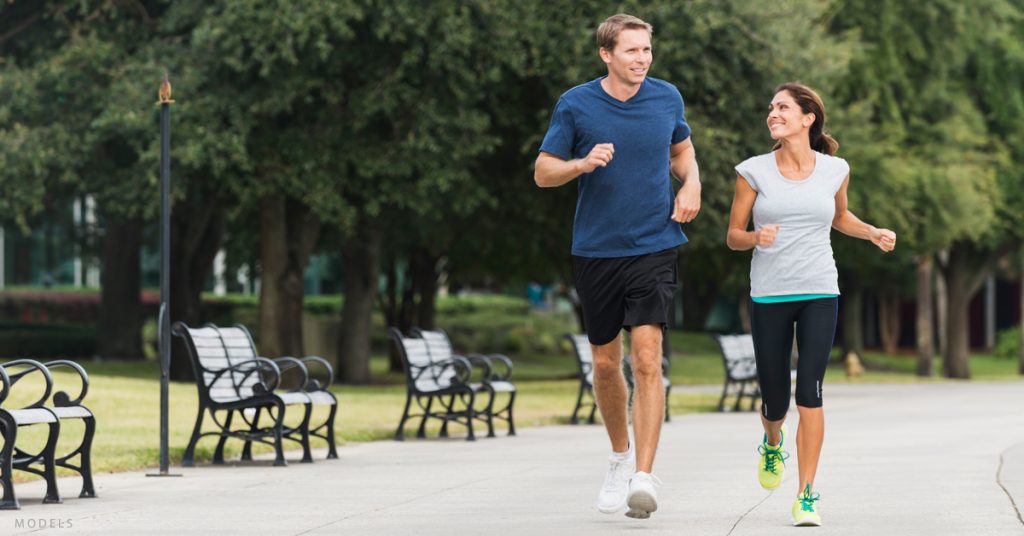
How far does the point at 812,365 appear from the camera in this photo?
7.59 m

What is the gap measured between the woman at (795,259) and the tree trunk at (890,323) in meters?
59.1

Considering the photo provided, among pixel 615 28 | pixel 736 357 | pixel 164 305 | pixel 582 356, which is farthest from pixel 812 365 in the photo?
pixel 736 357

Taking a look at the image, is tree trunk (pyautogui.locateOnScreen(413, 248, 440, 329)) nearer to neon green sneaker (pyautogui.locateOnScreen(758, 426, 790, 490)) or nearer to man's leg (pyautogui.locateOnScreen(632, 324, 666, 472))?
neon green sneaker (pyautogui.locateOnScreen(758, 426, 790, 490))

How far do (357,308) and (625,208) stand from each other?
26555 mm

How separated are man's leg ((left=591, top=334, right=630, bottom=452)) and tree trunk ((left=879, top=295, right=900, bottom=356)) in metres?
59.2

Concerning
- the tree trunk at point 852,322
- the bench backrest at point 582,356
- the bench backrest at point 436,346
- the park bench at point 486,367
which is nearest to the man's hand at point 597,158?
the park bench at point 486,367

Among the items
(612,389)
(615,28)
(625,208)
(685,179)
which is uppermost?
(615,28)

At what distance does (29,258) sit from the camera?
61.7 m

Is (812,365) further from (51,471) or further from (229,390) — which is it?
(229,390)

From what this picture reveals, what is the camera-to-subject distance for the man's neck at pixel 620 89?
776 cm

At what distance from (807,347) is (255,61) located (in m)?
18.4

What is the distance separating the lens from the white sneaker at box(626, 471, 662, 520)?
7.25 meters

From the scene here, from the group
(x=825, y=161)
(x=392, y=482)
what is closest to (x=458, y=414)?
(x=392, y=482)

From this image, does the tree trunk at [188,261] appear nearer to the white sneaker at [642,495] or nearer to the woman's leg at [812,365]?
the woman's leg at [812,365]
